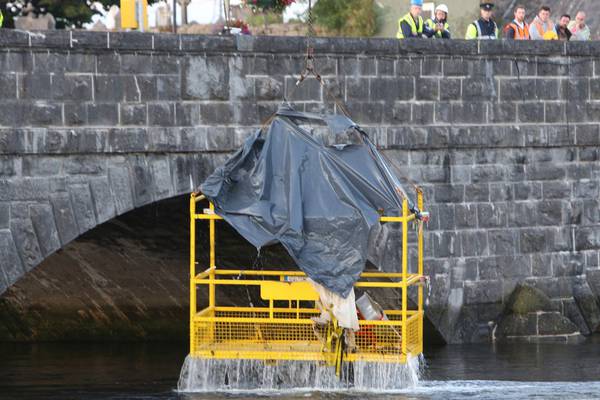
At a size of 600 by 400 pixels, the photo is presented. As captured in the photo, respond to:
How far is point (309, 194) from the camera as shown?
21.2m

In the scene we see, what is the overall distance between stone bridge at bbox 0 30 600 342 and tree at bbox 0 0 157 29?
19.7ft

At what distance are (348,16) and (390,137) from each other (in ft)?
52.9

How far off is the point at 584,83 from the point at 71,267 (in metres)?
8.15

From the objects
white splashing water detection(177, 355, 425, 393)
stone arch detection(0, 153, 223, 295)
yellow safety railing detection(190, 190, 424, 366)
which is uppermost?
stone arch detection(0, 153, 223, 295)

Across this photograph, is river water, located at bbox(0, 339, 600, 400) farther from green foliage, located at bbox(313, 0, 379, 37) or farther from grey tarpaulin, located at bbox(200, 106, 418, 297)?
green foliage, located at bbox(313, 0, 379, 37)

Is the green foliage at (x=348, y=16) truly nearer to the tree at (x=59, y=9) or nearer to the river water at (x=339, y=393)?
the tree at (x=59, y=9)

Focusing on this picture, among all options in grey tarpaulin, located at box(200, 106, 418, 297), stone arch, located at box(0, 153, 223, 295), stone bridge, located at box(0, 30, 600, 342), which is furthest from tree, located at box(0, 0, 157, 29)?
grey tarpaulin, located at box(200, 106, 418, 297)

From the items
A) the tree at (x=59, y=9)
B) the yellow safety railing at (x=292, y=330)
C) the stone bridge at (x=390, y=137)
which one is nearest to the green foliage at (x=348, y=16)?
the tree at (x=59, y=9)

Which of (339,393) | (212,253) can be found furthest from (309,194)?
(339,393)

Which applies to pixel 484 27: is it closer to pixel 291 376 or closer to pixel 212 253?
pixel 212 253

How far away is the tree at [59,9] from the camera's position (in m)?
31.1

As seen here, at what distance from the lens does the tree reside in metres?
31.1

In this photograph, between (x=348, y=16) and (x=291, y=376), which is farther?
(x=348, y=16)

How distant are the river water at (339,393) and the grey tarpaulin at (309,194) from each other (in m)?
1.74
